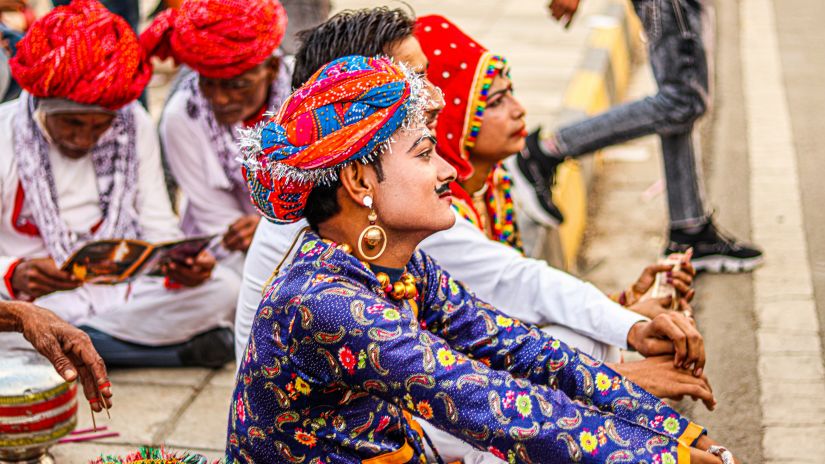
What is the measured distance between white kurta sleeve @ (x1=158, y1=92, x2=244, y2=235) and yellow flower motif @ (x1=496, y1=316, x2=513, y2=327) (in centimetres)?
195

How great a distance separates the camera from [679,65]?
4.64 m

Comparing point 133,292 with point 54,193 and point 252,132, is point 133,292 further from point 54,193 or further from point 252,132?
point 252,132

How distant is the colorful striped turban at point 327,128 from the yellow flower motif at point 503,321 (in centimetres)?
61

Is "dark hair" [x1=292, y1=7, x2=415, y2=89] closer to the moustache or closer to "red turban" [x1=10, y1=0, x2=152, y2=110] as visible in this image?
the moustache

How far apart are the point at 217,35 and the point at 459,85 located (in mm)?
1034

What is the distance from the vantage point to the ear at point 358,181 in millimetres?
2350

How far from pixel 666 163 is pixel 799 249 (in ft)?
2.61

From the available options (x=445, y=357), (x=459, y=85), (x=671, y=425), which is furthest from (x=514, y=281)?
(x=445, y=357)

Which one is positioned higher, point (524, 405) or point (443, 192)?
point (443, 192)

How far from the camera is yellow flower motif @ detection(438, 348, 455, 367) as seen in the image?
2.20 m

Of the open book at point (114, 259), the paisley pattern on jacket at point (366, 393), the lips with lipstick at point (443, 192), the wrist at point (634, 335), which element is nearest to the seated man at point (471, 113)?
the wrist at point (634, 335)

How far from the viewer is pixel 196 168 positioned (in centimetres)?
452

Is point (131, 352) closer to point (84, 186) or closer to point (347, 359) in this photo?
point (84, 186)

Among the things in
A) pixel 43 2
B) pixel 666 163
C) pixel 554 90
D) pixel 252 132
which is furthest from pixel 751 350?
pixel 43 2
